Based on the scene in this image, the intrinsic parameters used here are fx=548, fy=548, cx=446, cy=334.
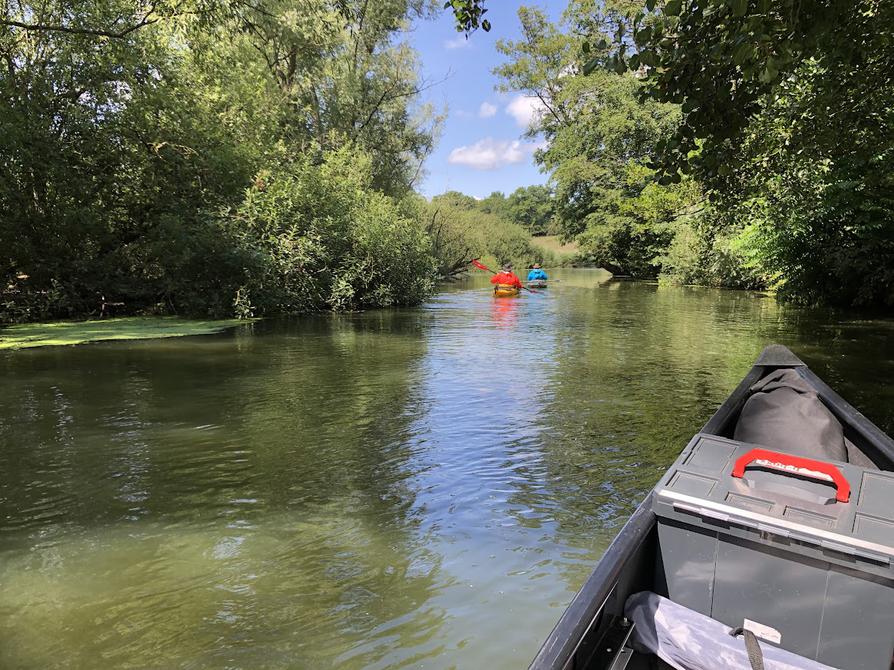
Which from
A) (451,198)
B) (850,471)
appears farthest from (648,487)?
(451,198)

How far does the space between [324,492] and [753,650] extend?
129 inches

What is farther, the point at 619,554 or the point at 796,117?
the point at 796,117

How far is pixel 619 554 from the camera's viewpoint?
2029 mm

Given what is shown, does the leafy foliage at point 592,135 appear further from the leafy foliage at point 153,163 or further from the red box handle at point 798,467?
the red box handle at point 798,467

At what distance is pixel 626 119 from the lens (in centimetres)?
2912

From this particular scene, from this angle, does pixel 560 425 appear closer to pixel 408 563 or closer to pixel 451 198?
pixel 408 563

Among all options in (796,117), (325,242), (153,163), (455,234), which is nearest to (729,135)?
(796,117)

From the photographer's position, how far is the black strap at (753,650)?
1.77 m

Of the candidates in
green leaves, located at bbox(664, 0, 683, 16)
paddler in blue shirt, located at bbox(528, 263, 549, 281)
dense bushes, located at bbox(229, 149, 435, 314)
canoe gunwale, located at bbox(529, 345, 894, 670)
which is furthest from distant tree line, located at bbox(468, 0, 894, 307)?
dense bushes, located at bbox(229, 149, 435, 314)

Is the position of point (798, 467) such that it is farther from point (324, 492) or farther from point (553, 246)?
point (553, 246)

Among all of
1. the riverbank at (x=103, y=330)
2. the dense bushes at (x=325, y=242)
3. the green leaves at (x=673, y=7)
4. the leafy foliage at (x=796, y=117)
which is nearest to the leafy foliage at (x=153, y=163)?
the dense bushes at (x=325, y=242)

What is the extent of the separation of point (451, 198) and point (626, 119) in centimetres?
1338

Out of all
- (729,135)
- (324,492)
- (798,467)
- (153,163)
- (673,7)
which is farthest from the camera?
(153,163)

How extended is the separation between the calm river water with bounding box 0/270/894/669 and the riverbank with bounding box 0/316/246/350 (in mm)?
1170
